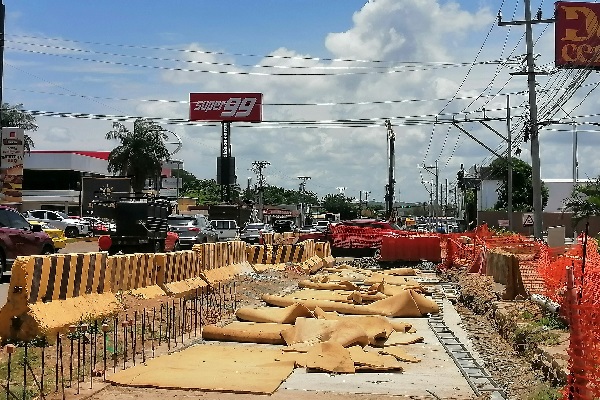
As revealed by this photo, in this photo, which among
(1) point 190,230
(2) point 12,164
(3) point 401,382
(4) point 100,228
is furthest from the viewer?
(2) point 12,164

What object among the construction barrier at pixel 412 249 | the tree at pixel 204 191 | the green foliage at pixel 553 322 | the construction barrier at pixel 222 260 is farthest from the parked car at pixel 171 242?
the tree at pixel 204 191

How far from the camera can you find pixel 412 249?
3111 cm

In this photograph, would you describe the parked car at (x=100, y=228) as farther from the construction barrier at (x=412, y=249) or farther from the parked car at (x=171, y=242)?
the construction barrier at (x=412, y=249)

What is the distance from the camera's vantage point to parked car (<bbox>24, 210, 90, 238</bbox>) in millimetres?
44875

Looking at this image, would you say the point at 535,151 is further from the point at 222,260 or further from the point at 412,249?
the point at 222,260

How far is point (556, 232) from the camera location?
22.1 meters

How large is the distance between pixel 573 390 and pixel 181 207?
85.1 metres

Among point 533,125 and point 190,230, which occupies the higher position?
point 533,125

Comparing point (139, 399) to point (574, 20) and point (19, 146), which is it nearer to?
point (19, 146)

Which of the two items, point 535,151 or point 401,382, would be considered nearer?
point 401,382

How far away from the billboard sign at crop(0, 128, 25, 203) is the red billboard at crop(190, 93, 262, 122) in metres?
32.6

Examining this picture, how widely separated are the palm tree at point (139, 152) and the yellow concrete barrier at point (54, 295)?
158 feet

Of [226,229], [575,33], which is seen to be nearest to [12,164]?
[226,229]

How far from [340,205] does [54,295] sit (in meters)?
170
